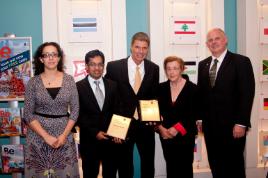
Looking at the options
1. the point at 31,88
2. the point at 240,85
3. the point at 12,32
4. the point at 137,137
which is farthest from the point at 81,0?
the point at 240,85

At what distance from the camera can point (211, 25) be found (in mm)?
4266

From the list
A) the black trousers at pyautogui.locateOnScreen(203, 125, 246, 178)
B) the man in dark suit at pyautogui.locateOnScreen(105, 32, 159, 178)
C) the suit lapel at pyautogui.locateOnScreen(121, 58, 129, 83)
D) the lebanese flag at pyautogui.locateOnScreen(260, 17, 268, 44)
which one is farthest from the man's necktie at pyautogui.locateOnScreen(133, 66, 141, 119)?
the lebanese flag at pyautogui.locateOnScreen(260, 17, 268, 44)

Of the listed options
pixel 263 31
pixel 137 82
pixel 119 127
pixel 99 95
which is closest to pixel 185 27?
pixel 263 31

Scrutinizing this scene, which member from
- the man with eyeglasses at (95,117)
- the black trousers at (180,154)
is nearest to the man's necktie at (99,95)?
the man with eyeglasses at (95,117)

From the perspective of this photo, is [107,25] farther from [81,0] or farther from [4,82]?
[4,82]

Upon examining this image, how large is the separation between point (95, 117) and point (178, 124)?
0.87 m

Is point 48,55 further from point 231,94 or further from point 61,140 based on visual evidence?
point 231,94

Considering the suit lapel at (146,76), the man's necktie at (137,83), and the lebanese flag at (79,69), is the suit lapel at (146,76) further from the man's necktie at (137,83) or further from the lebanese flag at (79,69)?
the lebanese flag at (79,69)

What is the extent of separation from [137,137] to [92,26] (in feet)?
5.81

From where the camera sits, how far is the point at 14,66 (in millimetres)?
3650

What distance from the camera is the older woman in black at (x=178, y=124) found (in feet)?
10.2

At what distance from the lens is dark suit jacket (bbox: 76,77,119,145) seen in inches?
113

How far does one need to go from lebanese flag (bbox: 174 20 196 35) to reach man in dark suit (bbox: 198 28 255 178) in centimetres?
105

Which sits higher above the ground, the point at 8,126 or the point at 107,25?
the point at 107,25
